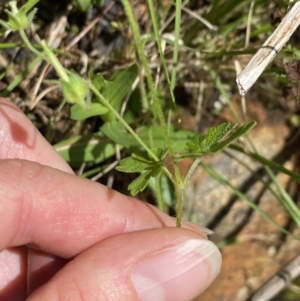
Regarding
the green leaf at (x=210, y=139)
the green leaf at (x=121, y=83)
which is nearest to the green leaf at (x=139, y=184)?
the green leaf at (x=210, y=139)

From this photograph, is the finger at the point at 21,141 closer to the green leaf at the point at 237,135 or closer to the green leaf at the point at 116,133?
the green leaf at the point at 116,133

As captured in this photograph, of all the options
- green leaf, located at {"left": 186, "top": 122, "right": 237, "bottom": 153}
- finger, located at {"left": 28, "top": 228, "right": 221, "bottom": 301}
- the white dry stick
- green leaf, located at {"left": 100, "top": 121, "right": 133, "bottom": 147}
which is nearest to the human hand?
finger, located at {"left": 28, "top": 228, "right": 221, "bottom": 301}

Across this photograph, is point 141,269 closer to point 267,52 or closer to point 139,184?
point 139,184

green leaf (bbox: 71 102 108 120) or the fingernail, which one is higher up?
green leaf (bbox: 71 102 108 120)

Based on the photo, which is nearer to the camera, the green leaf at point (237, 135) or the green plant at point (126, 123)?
the green plant at point (126, 123)

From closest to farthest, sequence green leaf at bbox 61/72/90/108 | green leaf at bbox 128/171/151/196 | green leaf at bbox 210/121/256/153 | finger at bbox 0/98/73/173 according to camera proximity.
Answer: green leaf at bbox 61/72/90/108 < green leaf at bbox 210/121/256/153 < green leaf at bbox 128/171/151/196 < finger at bbox 0/98/73/173

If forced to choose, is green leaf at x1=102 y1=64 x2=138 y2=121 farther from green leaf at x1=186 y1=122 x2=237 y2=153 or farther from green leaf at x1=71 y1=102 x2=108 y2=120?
green leaf at x1=186 y1=122 x2=237 y2=153

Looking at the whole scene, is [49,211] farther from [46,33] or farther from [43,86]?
[46,33]
